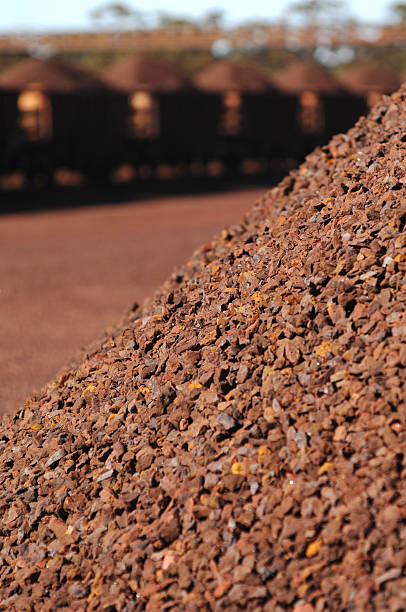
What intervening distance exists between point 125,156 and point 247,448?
21.8 m

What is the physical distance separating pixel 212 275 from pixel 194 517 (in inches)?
82.8

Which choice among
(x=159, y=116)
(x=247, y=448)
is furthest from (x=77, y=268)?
(x=159, y=116)

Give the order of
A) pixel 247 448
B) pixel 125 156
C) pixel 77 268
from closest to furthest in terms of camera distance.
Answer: pixel 247 448 < pixel 77 268 < pixel 125 156

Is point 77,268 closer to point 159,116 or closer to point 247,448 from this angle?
point 247,448

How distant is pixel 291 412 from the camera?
338 cm

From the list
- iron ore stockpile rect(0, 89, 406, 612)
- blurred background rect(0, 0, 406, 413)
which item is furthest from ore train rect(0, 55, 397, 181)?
iron ore stockpile rect(0, 89, 406, 612)

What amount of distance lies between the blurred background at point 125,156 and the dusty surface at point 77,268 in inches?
1.2

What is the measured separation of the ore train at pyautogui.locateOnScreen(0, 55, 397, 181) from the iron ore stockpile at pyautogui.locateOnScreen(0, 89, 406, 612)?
18597 millimetres

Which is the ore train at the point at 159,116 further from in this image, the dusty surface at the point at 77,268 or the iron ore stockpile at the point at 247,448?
the iron ore stockpile at the point at 247,448

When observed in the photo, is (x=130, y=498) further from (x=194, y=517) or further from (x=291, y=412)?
(x=291, y=412)

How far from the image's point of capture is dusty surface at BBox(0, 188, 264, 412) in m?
7.42

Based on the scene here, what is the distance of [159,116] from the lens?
24.8 m

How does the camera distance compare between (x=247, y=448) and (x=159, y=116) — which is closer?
(x=247, y=448)

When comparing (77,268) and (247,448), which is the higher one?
(247,448)
